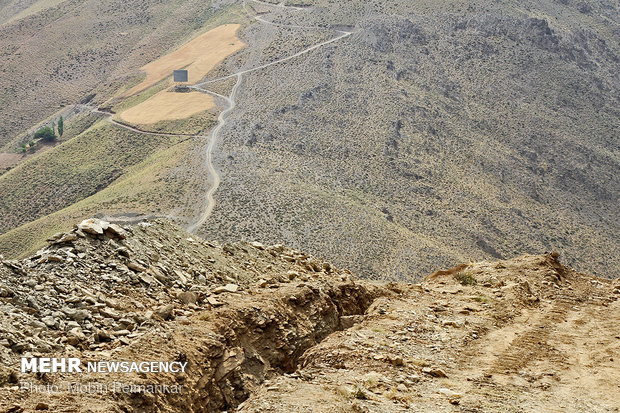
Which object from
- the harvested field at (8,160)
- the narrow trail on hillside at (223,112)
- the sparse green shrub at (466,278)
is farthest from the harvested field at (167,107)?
the sparse green shrub at (466,278)

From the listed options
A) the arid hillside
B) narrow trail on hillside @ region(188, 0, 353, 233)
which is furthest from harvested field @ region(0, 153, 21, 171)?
narrow trail on hillside @ region(188, 0, 353, 233)

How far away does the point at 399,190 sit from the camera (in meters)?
70.0

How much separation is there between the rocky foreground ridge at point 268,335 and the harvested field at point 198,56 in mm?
79035

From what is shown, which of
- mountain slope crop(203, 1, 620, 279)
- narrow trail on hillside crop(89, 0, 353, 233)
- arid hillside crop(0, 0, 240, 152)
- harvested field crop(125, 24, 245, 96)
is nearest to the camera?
narrow trail on hillside crop(89, 0, 353, 233)

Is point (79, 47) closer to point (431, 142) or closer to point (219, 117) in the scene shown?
point (219, 117)

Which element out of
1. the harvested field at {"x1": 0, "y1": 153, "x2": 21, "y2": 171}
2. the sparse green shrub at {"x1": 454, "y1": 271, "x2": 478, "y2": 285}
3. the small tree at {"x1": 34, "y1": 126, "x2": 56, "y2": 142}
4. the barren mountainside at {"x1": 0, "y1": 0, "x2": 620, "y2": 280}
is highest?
the sparse green shrub at {"x1": 454, "y1": 271, "x2": 478, "y2": 285}

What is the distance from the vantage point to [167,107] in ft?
284

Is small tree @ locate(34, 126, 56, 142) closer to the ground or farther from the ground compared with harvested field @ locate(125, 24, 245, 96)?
closer to the ground

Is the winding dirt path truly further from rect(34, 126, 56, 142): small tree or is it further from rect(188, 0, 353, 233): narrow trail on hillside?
rect(34, 126, 56, 142): small tree

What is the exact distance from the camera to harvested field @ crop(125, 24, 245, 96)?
96562 millimetres

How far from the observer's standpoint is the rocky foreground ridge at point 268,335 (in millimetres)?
11672

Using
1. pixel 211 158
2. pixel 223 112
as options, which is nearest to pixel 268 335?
pixel 211 158

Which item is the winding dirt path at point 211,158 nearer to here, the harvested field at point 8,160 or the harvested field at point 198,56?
the harvested field at point 198,56

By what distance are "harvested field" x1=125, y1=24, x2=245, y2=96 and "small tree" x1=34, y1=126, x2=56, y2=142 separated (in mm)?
11072
